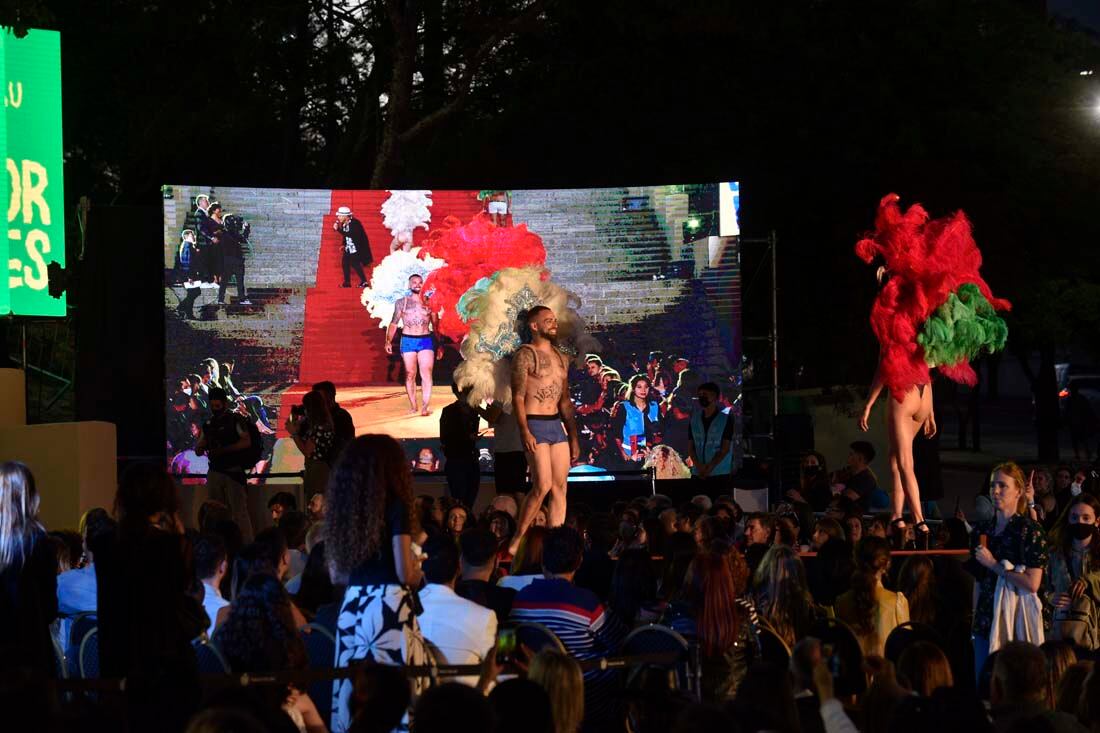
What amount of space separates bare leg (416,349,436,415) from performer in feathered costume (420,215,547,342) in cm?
27

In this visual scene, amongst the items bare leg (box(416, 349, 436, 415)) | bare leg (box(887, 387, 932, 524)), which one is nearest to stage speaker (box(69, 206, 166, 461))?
bare leg (box(416, 349, 436, 415))

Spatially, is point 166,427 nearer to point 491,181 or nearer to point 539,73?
point 491,181

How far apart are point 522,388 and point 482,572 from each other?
4.11 meters

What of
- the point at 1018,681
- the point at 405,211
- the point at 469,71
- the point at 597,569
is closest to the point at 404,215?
the point at 405,211

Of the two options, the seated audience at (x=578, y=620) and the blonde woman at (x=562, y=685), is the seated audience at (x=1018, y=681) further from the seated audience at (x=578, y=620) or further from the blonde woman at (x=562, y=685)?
the seated audience at (x=578, y=620)

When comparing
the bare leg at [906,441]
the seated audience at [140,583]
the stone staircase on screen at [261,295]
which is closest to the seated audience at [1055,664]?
the seated audience at [140,583]

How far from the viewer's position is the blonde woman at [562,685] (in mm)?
4328

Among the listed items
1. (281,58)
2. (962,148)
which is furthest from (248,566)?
(281,58)

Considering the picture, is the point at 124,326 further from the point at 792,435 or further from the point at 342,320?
the point at 792,435

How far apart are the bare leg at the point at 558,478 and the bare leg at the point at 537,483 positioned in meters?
0.03

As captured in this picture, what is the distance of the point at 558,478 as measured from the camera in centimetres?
1015

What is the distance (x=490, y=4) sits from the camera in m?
22.6

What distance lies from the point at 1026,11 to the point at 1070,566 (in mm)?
15123

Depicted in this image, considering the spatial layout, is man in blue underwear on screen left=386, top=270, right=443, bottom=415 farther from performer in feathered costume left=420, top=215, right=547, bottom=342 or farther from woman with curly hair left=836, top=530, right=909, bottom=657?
woman with curly hair left=836, top=530, right=909, bottom=657
